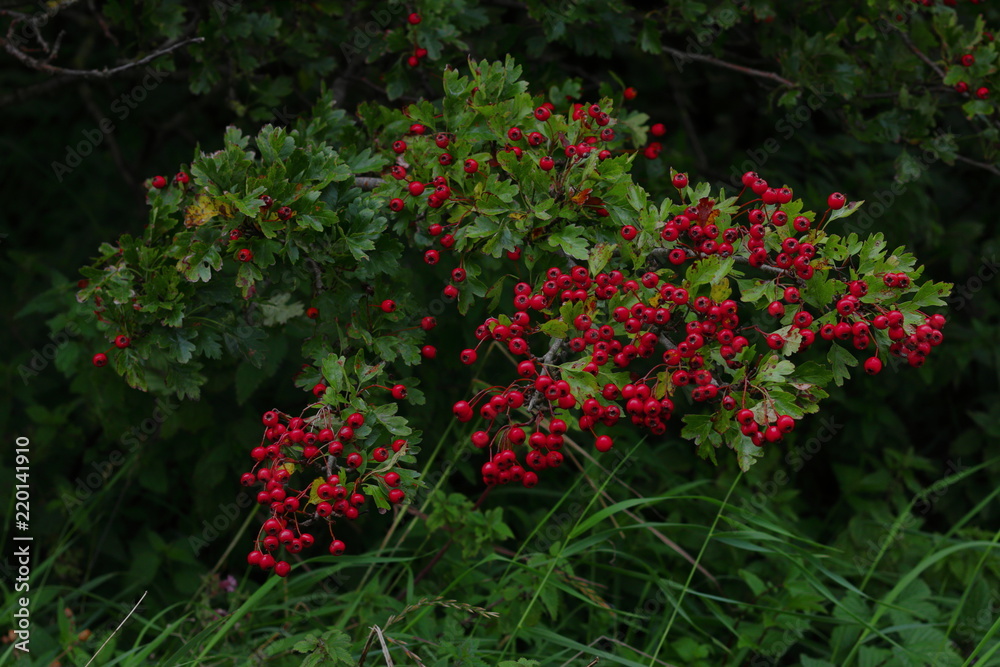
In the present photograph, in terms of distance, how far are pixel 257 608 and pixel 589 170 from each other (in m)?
1.83

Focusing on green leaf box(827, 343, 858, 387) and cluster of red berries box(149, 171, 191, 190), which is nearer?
green leaf box(827, 343, 858, 387)

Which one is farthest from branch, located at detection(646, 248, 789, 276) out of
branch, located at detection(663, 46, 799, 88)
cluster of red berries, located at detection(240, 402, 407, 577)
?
branch, located at detection(663, 46, 799, 88)

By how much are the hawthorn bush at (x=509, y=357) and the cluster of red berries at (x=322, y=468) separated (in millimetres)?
11

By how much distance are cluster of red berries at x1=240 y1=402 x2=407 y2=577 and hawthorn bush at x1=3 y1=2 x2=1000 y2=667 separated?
0.01 m

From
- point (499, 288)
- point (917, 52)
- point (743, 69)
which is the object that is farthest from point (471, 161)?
point (917, 52)

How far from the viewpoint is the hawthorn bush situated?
1.93 meters

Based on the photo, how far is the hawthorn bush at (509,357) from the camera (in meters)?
1.93

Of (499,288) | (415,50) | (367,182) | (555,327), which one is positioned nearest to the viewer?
(555,327)

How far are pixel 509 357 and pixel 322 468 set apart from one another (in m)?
1.13

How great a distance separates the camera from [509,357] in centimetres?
294

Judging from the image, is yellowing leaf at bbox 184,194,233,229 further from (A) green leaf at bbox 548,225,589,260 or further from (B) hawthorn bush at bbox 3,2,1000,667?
(A) green leaf at bbox 548,225,589,260

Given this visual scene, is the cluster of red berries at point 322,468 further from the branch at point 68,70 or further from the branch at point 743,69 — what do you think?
the branch at point 743,69

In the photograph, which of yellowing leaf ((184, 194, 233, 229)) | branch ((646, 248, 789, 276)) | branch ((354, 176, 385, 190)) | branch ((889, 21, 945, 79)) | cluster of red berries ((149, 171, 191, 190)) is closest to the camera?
branch ((646, 248, 789, 276))

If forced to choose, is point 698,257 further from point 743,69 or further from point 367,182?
point 743,69
